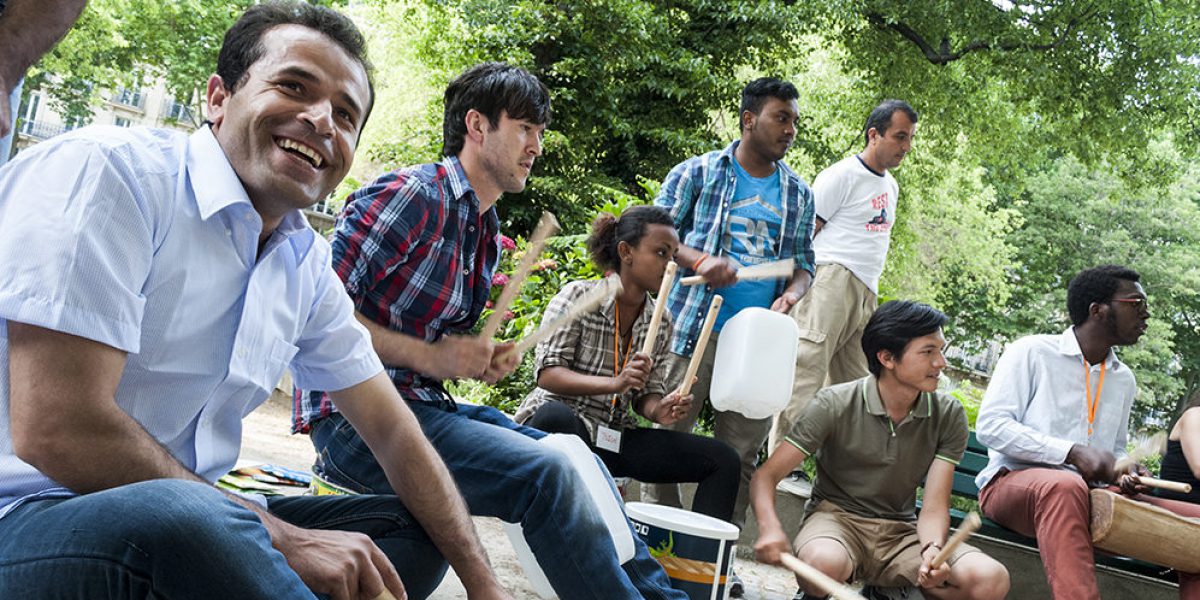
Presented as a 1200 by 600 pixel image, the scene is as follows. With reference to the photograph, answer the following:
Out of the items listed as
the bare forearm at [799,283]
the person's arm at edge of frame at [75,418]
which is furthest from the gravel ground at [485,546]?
the person's arm at edge of frame at [75,418]

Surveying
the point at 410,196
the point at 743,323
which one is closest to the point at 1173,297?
the point at 743,323

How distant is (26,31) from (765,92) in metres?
3.42

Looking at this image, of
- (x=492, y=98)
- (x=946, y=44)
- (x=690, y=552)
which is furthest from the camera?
(x=946, y=44)

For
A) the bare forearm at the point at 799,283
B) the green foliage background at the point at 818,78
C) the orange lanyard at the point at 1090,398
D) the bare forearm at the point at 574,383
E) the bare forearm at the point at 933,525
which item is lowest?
the bare forearm at the point at 933,525

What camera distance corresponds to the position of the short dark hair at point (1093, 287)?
15.8 ft

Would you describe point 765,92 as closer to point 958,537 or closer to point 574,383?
point 574,383

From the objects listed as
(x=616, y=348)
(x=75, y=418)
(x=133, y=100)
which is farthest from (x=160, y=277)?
(x=133, y=100)

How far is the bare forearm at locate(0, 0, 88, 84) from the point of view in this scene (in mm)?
1974

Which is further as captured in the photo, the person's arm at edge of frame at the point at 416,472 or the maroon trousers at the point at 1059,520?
the maroon trousers at the point at 1059,520

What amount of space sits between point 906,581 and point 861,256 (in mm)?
1985

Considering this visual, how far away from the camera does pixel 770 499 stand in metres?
4.00

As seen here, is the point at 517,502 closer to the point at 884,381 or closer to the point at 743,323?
the point at 743,323

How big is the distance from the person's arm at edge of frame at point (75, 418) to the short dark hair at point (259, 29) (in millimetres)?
680

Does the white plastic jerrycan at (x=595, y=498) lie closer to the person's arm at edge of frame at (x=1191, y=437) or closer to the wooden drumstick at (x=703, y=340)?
the wooden drumstick at (x=703, y=340)
